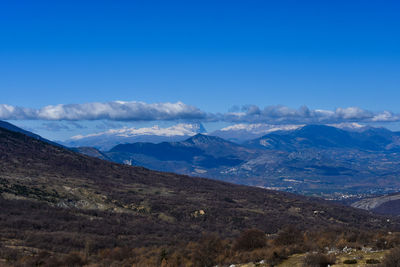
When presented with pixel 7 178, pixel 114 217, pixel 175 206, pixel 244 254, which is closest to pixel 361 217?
pixel 175 206

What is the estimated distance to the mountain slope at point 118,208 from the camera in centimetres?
7188

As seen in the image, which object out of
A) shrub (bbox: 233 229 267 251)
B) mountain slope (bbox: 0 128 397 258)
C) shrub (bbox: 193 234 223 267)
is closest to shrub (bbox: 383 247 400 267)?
shrub (bbox: 193 234 223 267)

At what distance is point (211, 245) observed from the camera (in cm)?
3900

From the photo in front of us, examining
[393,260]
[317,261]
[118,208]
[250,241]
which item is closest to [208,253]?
[250,241]

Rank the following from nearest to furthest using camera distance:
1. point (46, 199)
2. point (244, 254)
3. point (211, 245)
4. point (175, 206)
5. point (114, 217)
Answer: point (244, 254), point (211, 245), point (114, 217), point (46, 199), point (175, 206)

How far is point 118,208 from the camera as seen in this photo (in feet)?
371

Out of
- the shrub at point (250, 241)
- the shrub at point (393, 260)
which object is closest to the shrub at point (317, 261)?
the shrub at point (393, 260)

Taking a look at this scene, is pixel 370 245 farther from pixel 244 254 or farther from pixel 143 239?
pixel 143 239

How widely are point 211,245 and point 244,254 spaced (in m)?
5.67

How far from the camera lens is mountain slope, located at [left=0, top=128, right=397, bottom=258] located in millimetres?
71875

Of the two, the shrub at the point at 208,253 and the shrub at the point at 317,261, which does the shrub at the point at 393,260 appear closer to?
the shrub at the point at 317,261

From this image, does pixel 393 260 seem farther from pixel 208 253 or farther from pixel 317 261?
pixel 208 253

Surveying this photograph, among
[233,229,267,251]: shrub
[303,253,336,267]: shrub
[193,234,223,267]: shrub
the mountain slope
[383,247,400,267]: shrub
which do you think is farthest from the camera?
the mountain slope

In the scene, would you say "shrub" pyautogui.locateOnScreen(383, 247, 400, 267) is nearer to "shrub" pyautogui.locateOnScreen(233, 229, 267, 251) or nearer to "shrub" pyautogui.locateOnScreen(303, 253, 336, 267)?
"shrub" pyautogui.locateOnScreen(303, 253, 336, 267)
